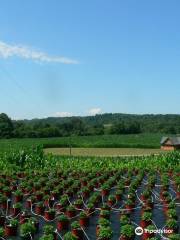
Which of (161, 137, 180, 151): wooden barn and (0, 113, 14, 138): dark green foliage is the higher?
(0, 113, 14, 138): dark green foliage

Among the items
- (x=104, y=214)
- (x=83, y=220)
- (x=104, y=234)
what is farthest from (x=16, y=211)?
(x=104, y=234)

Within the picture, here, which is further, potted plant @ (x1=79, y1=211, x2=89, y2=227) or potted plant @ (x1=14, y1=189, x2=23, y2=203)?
potted plant @ (x1=14, y1=189, x2=23, y2=203)

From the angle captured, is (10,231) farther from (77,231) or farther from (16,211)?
(16,211)

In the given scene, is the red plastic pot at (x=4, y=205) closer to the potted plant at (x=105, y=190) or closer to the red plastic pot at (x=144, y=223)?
the potted plant at (x=105, y=190)

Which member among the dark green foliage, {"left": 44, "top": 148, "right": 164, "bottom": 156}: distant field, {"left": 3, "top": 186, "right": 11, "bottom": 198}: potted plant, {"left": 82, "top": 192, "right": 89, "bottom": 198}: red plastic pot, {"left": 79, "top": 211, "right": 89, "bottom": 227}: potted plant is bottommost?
{"left": 79, "top": 211, "right": 89, "bottom": 227}: potted plant

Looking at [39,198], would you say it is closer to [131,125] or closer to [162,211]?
[162,211]

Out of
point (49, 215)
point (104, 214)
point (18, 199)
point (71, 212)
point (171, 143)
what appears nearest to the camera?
point (104, 214)

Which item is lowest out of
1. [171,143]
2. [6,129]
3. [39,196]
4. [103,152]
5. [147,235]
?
[147,235]

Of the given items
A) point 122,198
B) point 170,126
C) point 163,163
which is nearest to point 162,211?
point 122,198

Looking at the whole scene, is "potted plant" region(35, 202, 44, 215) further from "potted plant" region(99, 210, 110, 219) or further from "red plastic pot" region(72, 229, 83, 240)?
"red plastic pot" region(72, 229, 83, 240)

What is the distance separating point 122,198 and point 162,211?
2665mm

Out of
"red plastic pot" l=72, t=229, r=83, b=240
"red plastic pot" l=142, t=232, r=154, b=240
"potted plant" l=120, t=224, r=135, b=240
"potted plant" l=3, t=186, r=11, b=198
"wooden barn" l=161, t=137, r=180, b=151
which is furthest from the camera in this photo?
"wooden barn" l=161, t=137, r=180, b=151

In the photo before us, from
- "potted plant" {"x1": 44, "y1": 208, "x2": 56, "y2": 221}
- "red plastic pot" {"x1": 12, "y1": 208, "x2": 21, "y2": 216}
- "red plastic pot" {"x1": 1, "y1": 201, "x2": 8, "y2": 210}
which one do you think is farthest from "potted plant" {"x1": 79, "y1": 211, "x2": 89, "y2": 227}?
"red plastic pot" {"x1": 1, "y1": 201, "x2": 8, "y2": 210}

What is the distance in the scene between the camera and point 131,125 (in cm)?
10844
